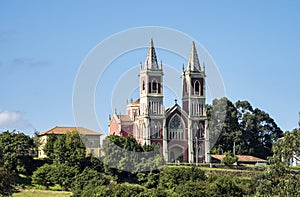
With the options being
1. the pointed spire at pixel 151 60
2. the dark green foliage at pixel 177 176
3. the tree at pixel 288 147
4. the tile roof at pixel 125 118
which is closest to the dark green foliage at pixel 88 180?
the dark green foliage at pixel 177 176

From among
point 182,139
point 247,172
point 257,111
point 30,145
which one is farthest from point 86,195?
point 257,111

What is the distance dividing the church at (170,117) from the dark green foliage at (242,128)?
22.4 feet

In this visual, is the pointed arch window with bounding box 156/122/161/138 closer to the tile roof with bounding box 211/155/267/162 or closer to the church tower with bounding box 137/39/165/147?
the church tower with bounding box 137/39/165/147

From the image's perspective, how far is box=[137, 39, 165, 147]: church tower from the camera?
78.3m

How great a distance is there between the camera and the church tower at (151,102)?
3083 inches

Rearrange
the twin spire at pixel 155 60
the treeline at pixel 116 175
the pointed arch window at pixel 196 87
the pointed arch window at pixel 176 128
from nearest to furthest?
the treeline at pixel 116 175, the pointed arch window at pixel 176 128, the twin spire at pixel 155 60, the pointed arch window at pixel 196 87

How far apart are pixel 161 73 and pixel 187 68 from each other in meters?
3.81

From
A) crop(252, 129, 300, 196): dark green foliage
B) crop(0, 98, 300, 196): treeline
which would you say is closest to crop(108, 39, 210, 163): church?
crop(0, 98, 300, 196): treeline

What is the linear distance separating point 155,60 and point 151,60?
52cm

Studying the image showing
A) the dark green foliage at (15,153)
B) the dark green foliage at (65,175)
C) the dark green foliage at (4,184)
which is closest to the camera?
the dark green foliage at (4,184)

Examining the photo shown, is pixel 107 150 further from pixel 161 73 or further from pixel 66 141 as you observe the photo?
pixel 161 73

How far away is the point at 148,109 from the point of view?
7931cm

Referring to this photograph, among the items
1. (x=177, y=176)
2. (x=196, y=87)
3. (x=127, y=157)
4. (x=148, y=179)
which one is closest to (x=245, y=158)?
(x=196, y=87)

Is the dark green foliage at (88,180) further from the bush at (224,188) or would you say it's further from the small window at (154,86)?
the small window at (154,86)
